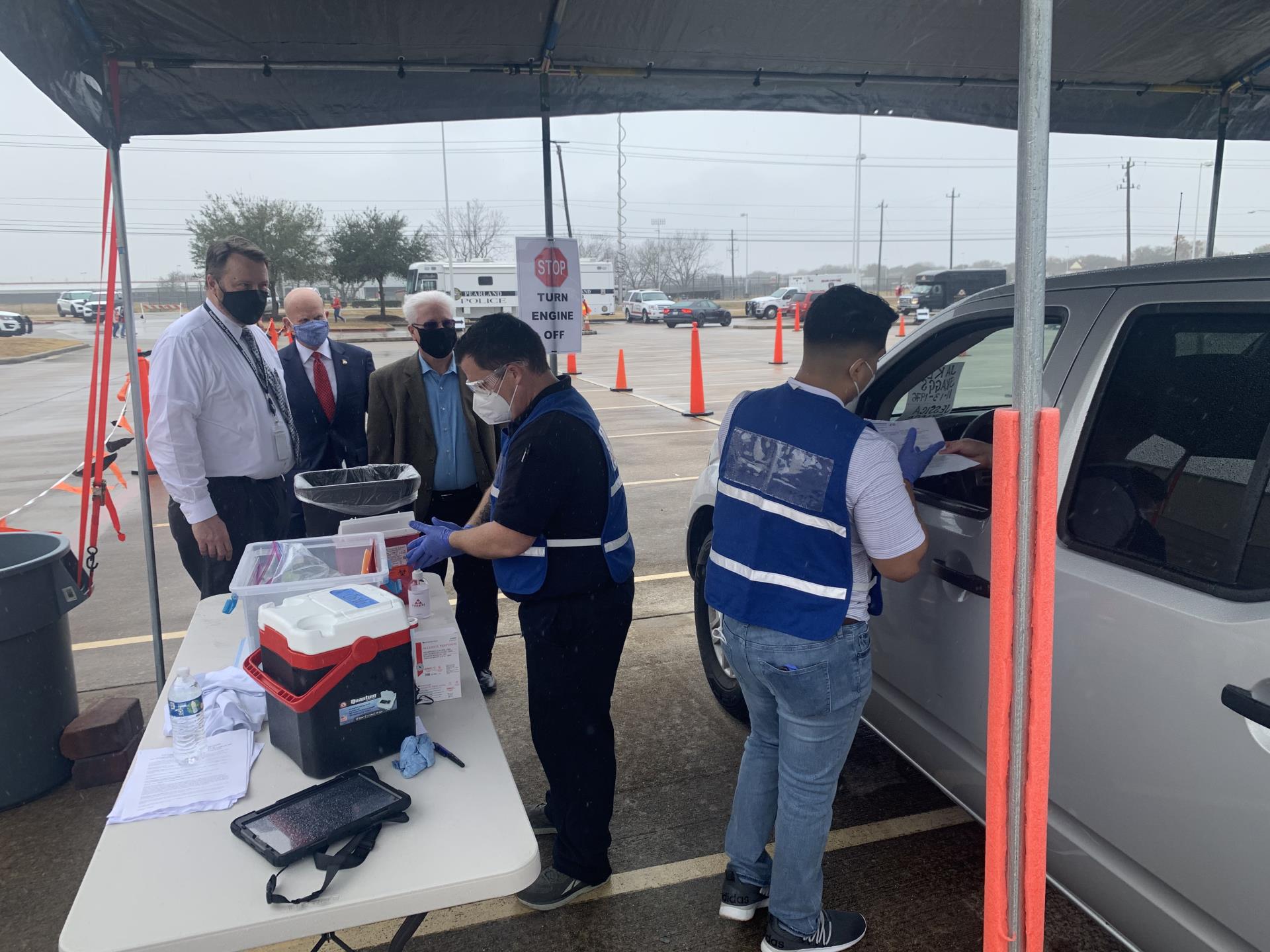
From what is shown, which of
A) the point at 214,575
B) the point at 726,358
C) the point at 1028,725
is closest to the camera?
the point at 1028,725

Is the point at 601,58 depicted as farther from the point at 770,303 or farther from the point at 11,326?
the point at 770,303

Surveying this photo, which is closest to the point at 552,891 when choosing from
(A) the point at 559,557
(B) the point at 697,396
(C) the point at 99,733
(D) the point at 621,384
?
(A) the point at 559,557

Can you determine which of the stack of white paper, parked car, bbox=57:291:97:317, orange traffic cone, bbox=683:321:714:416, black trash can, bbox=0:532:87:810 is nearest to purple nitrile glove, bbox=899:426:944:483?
the stack of white paper

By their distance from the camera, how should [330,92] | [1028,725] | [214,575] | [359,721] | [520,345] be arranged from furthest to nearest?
[330,92] < [214,575] < [520,345] < [359,721] < [1028,725]

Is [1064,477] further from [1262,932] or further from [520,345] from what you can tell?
[520,345]

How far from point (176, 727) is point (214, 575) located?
1.63 metres

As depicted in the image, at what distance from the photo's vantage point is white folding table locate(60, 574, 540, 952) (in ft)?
4.77

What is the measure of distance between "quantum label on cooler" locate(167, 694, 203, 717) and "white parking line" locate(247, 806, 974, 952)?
0.84m

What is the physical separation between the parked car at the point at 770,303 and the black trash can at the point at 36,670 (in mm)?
42640

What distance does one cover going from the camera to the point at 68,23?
3006 millimetres

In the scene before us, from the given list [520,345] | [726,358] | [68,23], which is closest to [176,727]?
[520,345]

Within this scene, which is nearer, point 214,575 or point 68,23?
point 68,23

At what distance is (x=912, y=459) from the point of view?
2.26 metres

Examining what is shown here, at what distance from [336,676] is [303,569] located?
2.66 feet
